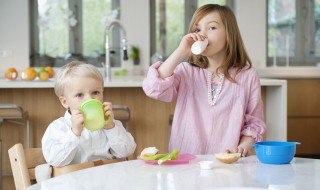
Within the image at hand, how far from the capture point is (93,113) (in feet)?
5.12

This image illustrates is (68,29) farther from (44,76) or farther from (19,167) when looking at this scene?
(19,167)

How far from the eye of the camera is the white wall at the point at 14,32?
6.25m

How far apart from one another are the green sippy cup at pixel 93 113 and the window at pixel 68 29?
4989 mm

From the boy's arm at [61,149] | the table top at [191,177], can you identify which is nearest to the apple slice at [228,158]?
the table top at [191,177]

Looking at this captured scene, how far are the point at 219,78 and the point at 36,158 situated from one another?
733 millimetres

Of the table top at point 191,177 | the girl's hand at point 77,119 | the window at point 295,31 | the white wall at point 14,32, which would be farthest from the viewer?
the window at point 295,31

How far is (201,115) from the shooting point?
83.5 inches

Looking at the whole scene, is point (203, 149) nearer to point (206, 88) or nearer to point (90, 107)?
point (206, 88)

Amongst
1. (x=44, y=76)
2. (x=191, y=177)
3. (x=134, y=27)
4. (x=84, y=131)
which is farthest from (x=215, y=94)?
(x=134, y=27)

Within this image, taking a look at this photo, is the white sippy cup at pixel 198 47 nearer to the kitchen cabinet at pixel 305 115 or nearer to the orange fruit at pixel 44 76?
the orange fruit at pixel 44 76

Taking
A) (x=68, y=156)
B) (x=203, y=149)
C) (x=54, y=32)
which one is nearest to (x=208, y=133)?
(x=203, y=149)

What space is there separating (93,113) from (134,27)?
194 inches

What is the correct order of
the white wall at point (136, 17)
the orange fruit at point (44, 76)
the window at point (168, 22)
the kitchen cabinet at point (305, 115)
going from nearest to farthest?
the orange fruit at point (44, 76) → the kitchen cabinet at point (305, 115) → the white wall at point (136, 17) → the window at point (168, 22)

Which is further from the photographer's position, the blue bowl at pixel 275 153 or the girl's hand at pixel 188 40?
the girl's hand at pixel 188 40
